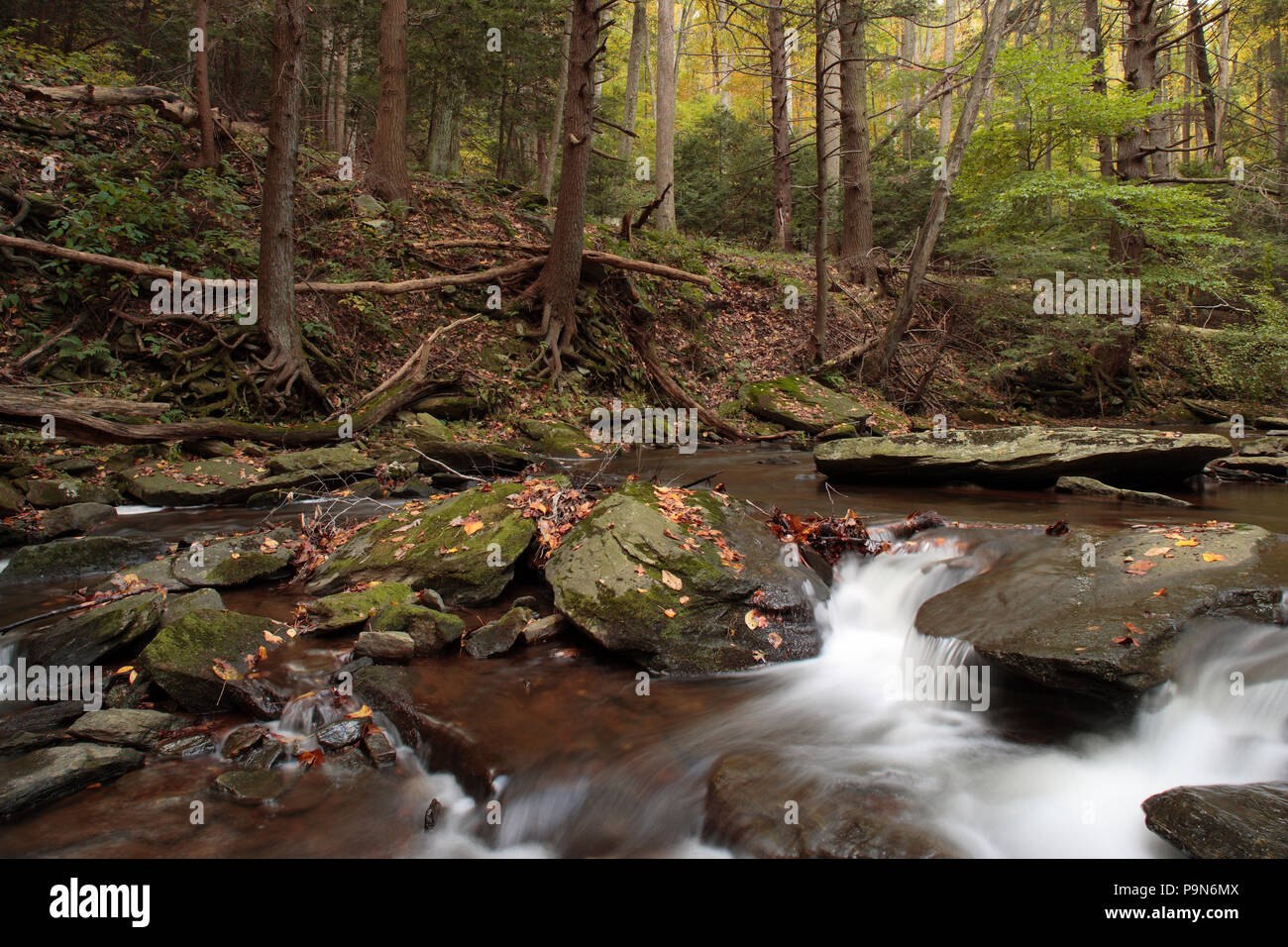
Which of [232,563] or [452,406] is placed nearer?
[232,563]

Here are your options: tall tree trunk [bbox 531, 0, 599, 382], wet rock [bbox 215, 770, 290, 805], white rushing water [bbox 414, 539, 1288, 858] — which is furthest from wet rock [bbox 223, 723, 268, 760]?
tall tree trunk [bbox 531, 0, 599, 382]

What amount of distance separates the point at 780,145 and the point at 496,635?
16621mm

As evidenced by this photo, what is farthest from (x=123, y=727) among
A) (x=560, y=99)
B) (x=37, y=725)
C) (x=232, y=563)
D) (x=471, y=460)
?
(x=560, y=99)

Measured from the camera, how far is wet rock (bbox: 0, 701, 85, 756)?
3.56 meters

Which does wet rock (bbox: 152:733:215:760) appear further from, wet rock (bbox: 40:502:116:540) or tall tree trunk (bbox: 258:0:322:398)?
tall tree trunk (bbox: 258:0:322:398)

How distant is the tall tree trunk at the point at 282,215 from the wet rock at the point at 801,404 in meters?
8.06

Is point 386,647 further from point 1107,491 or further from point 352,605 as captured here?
point 1107,491

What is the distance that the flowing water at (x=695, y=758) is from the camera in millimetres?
3188

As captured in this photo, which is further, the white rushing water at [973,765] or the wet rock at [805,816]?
the white rushing water at [973,765]

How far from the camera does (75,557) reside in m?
5.95

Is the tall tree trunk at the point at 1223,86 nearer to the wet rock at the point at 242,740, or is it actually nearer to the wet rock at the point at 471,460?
the wet rock at the point at 471,460

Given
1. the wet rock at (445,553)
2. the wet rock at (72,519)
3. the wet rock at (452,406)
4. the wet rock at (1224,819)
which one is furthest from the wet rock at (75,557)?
the wet rock at (1224,819)

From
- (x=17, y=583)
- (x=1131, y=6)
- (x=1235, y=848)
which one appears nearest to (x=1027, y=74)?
(x=1131, y=6)

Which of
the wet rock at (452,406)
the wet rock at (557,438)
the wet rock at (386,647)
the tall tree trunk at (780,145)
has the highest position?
the tall tree trunk at (780,145)
